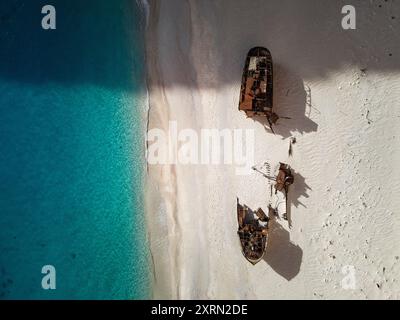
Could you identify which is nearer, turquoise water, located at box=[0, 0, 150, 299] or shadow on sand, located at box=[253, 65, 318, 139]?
shadow on sand, located at box=[253, 65, 318, 139]

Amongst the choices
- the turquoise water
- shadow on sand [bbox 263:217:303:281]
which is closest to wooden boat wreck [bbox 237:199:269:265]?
shadow on sand [bbox 263:217:303:281]

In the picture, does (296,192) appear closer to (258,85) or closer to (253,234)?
(253,234)

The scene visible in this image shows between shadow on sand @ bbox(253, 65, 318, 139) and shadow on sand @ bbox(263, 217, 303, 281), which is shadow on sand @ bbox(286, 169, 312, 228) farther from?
shadow on sand @ bbox(253, 65, 318, 139)

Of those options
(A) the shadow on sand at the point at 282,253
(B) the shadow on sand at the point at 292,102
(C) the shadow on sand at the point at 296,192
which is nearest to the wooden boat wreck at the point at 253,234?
(A) the shadow on sand at the point at 282,253

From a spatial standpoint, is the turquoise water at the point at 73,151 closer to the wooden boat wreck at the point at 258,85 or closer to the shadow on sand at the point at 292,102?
the wooden boat wreck at the point at 258,85

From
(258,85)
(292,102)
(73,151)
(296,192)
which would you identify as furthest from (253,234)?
(73,151)

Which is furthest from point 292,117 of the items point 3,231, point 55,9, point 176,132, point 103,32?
point 3,231
